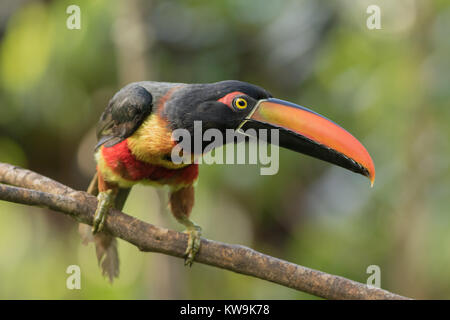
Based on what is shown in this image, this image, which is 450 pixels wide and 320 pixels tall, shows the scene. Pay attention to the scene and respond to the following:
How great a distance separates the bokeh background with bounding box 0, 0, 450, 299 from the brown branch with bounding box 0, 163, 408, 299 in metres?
3.29

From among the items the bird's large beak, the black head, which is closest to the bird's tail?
the black head

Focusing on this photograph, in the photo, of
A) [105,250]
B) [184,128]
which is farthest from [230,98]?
[105,250]

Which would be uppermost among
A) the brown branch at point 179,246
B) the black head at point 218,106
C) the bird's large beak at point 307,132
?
the black head at point 218,106

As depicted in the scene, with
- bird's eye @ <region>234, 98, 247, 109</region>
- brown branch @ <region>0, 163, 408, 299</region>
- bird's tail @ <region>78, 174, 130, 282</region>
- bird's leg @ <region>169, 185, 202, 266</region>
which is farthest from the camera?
bird's tail @ <region>78, 174, 130, 282</region>

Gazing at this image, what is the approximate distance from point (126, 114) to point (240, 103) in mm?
962

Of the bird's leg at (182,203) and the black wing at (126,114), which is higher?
the black wing at (126,114)

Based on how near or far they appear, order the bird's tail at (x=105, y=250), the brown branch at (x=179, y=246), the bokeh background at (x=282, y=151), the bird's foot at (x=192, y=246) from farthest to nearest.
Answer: the bokeh background at (x=282, y=151) < the bird's tail at (x=105, y=250) < the bird's foot at (x=192, y=246) < the brown branch at (x=179, y=246)

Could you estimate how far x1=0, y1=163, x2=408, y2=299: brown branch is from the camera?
3693 mm

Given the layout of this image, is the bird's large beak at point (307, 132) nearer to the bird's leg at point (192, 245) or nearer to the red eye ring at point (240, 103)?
the red eye ring at point (240, 103)

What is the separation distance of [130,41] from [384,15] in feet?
14.7

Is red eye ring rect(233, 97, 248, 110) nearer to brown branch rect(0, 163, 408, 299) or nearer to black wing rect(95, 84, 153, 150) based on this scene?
black wing rect(95, 84, 153, 150)

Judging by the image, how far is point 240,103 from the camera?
163 inches

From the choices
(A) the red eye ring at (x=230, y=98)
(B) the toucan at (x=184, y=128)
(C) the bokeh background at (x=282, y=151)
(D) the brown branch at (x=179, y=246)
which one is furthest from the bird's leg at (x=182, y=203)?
(C) the bokeh background at (x=282, y=151)

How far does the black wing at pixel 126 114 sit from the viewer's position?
4.42m
